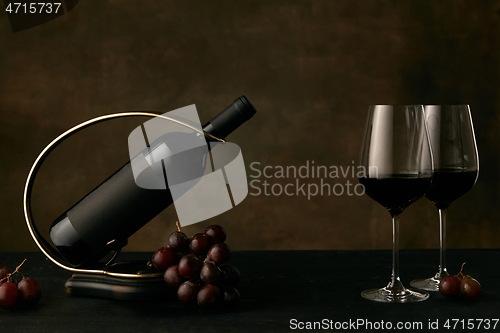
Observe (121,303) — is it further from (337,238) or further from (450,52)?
(450,52)

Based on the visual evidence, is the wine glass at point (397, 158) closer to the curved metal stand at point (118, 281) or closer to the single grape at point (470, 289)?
the single grape at point (470, 289)

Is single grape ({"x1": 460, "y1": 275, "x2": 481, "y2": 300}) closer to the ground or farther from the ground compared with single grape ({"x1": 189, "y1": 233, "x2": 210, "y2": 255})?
closer to the ground

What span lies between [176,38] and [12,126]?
837 millimetres

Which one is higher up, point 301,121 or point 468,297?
point 301,121

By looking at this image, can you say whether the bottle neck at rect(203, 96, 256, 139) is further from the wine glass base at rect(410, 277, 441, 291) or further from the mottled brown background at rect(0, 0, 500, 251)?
the mottled brown background at rect(0, 0, 500, 251)

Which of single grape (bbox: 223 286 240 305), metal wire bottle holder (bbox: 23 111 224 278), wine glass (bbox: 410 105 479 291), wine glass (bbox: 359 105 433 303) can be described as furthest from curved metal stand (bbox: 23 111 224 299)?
wine glass (bbox: 410 105 479 291)

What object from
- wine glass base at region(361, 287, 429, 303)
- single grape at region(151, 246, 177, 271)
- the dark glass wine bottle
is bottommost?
wine glass base at region(361, 287, 429, 303)

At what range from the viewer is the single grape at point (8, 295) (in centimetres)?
66

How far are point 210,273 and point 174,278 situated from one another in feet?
0.19

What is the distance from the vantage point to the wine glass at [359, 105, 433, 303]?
709 mm

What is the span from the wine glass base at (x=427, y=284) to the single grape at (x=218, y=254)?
30 centimetres

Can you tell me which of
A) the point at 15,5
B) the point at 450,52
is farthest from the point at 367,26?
the point at 15,5

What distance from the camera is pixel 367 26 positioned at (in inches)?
89.5

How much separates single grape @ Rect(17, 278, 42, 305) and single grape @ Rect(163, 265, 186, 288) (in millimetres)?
176
